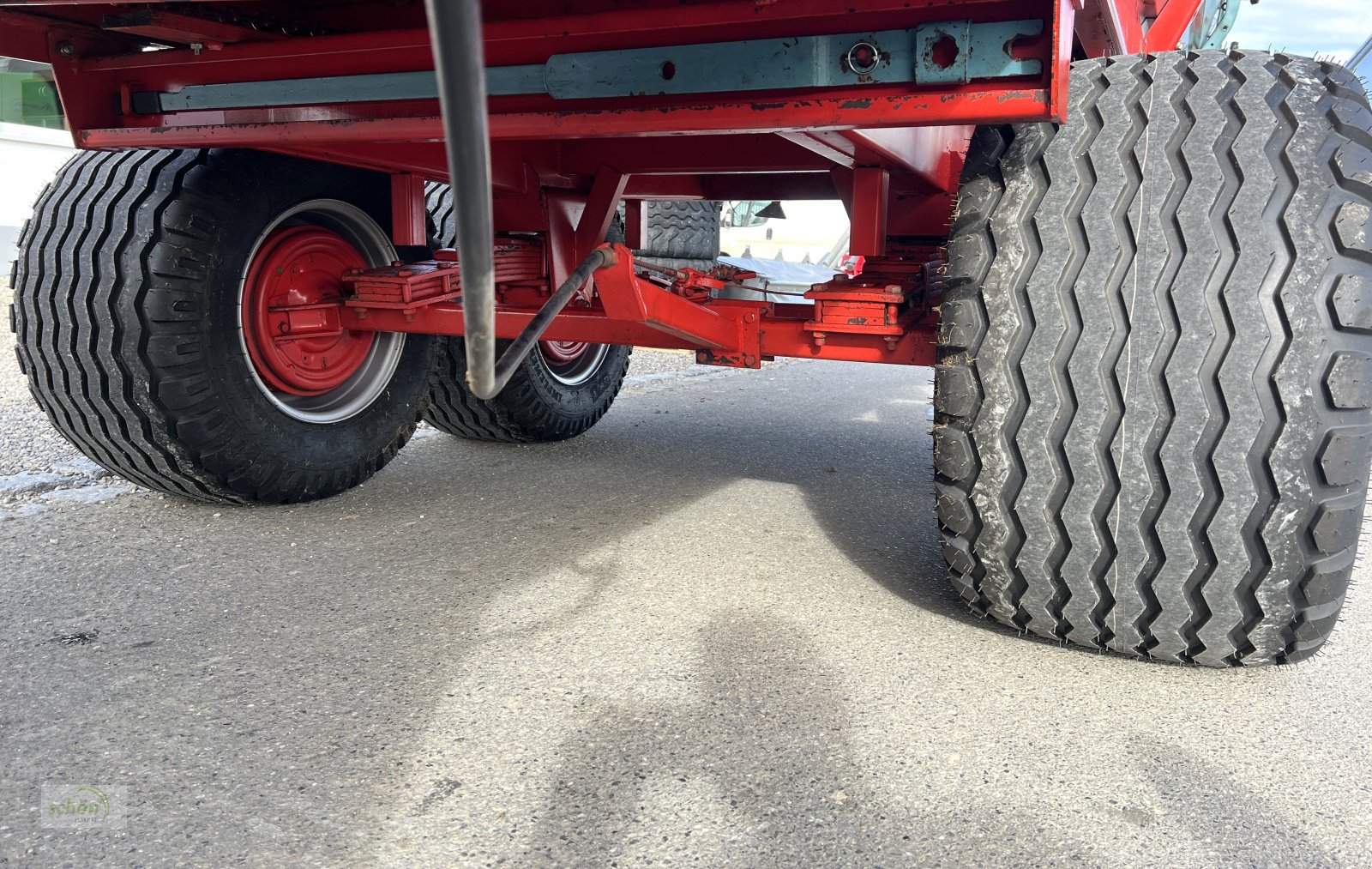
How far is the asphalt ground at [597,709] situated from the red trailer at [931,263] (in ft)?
0.79

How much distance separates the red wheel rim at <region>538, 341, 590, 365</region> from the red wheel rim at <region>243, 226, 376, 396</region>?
3.27 ft

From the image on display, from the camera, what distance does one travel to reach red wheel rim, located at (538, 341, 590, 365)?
4.24 m

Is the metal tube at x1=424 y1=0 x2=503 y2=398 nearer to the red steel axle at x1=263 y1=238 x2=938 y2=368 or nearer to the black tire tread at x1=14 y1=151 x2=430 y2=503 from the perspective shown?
the red steel axle at x1=263 y1=238 x2=938 y2=368

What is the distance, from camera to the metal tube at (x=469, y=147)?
87 centimetres

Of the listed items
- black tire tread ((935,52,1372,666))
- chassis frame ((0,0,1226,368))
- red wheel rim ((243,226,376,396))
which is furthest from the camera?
red wheel rim ((243,226,376,396))

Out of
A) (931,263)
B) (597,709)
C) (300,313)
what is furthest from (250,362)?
(931,263)

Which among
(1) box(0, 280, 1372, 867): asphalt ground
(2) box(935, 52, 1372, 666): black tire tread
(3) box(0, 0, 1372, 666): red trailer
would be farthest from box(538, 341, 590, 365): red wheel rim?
(2) box(935, 52, 1372, 666): black tire tread

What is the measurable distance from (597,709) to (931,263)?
6.46ft

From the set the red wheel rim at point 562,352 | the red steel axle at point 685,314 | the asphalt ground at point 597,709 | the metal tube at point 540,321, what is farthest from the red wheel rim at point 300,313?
the metal tube at point 540,321

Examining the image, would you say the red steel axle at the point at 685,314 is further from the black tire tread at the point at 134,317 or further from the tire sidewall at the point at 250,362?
the black tire tread at the point at 134,317

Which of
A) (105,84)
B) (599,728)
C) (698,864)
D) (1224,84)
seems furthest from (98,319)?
(1224,84)

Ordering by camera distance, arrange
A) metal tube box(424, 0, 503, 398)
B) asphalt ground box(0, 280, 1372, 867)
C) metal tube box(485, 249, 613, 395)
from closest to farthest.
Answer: metal tube box(424, 0, 503, 398), metal tube box(485, 249, 613, 395), asphalt ground box(0, 280, 1372, 867)

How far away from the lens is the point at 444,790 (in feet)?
5.02

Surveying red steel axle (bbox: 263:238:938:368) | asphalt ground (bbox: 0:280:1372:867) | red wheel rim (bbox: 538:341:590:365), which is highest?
red steel axle (bbox: 263:238:938:368)
